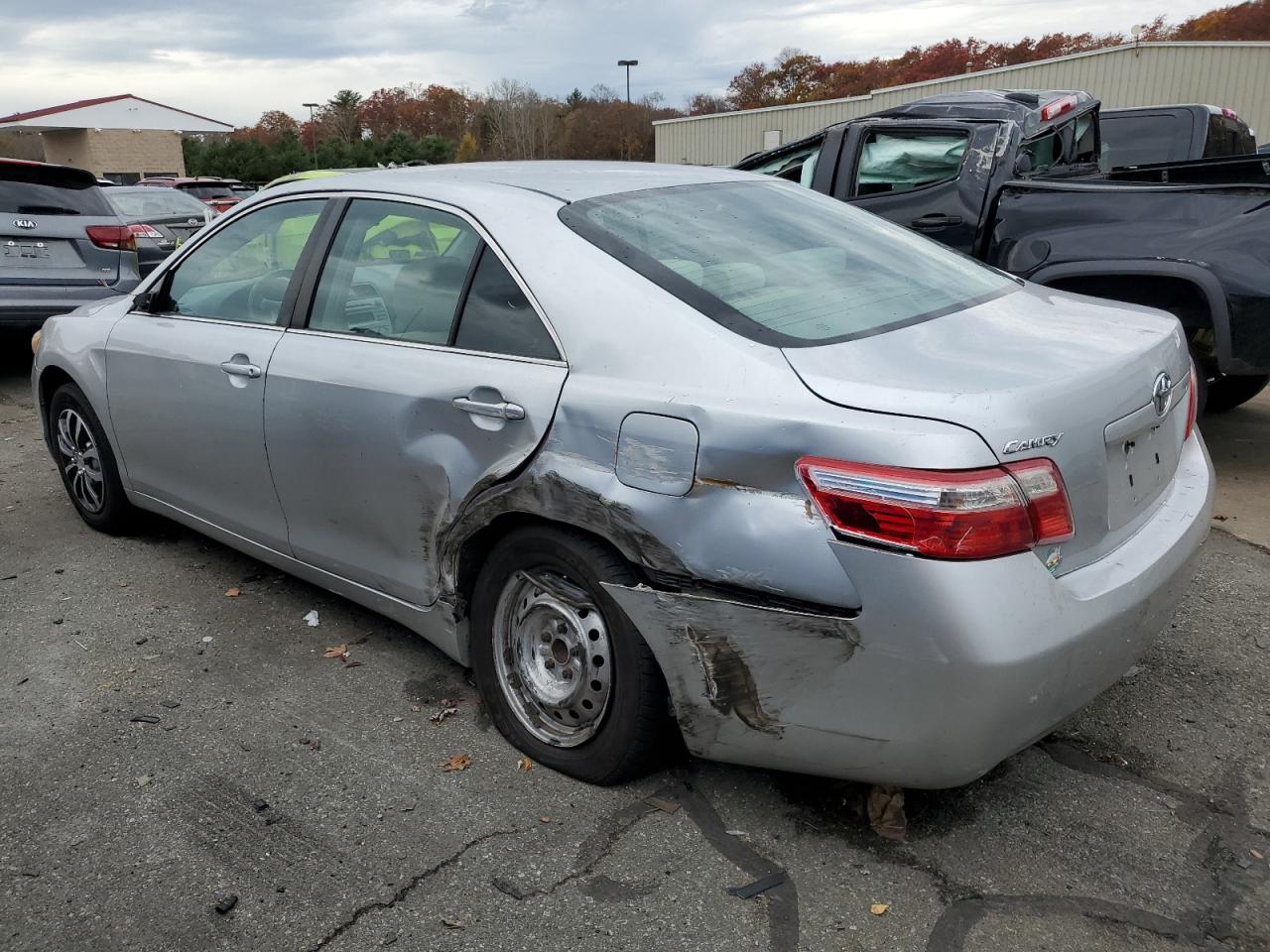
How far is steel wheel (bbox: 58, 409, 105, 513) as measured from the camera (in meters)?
4.90

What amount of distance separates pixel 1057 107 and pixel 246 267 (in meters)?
5.32

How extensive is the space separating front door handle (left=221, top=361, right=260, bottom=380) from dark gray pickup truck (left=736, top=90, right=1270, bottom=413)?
395 centimetres

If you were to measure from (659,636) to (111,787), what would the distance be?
1.66 metres

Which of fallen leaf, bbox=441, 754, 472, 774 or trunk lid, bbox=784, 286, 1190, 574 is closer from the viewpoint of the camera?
trunk lid, bbox=784, 286, 1190, 574

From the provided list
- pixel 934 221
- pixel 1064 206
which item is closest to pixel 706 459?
pixel 1064 206

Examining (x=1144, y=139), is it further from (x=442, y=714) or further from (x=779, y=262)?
(x=442, y=714)

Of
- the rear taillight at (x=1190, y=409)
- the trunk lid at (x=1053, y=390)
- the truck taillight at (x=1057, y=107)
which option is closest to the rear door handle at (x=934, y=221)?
the truck taillight at (x=1057, y=107)

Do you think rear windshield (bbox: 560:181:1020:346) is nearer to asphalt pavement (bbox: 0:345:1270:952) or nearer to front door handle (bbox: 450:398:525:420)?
front door handle (bbox: 450:398:525:420)

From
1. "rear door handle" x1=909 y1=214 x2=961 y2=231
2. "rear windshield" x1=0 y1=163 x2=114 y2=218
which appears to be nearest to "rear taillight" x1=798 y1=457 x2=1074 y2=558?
"rear door handle" x1=909 y1=214 x2=961 y2=231

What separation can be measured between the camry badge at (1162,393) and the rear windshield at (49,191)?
834 centimetres

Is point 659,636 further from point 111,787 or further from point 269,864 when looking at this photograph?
point 111,787

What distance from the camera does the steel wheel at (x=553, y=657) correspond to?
284cm

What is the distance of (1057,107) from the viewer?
6.93m

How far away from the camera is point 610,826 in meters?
2.78
